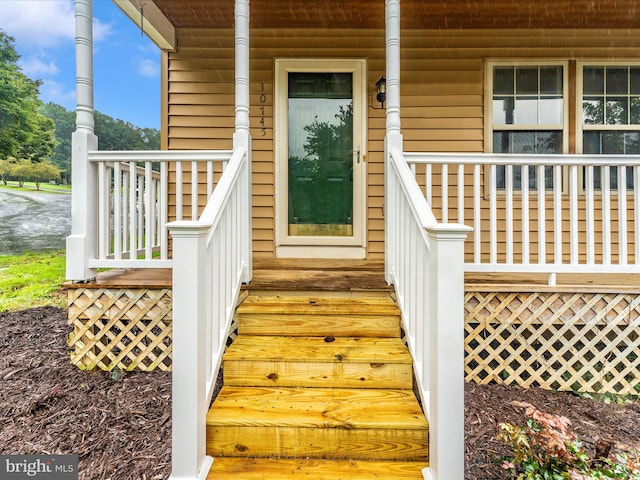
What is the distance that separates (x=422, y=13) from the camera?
12.0 feet

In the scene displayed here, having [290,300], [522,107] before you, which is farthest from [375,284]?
[522,107]

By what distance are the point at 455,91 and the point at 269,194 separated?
231 centimetres

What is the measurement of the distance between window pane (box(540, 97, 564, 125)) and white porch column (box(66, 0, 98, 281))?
426 centimetres

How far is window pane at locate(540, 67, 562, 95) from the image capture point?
12.9 feet

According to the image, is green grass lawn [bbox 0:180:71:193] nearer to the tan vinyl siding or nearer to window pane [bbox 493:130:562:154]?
the tan vinyl siding

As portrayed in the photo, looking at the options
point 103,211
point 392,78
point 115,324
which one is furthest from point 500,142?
point 115,324

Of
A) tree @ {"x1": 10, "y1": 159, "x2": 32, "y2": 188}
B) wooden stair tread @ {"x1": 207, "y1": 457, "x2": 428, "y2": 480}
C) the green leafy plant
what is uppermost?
tree @ {"x1": 10, "y1": 159, "x2": 32, "y2": 188}

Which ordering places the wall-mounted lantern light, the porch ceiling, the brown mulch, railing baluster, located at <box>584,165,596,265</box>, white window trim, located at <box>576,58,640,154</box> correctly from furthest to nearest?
white window trim, located at <box>576,58,640,154</box>
the wall-mounted lantern light
the porch ceiling
railing baluster, located at <box>584,165,596,265</box>
the brown mulch

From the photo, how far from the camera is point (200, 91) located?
157 inches

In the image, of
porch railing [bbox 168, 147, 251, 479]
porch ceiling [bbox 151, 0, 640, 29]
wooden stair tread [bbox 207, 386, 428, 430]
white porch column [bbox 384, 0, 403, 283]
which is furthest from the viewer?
porch ceiling [bbox 151, 0, 640, 29]

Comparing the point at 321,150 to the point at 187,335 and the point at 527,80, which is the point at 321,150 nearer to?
the point at 527,80

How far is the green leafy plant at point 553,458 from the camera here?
1.45 meters

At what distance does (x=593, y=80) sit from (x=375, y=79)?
237 cm

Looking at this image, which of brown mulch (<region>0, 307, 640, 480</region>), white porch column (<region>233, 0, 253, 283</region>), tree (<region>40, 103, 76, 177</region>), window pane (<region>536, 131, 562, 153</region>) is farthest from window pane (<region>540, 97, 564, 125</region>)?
tree (<region>40, 103, 76, 177</region>)
